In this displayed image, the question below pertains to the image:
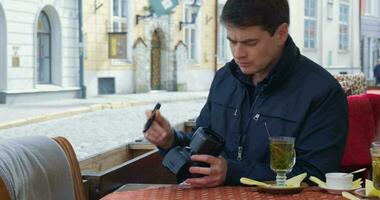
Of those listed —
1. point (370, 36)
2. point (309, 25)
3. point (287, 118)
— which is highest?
point (309, 25)

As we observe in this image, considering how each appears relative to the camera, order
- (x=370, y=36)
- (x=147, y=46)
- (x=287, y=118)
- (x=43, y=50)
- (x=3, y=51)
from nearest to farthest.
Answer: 1. (x=287, y=118)
2. (x=3, y=51)
3. (x=43, y=50)
4. (x=147, y=46)
5. (x=370, y=36)

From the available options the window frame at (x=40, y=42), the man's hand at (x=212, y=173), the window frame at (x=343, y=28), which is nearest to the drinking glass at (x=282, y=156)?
the man's hand at (x=212, y=173)

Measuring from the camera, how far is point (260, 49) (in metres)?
2.26

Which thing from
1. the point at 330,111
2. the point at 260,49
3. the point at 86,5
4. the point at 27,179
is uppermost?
the point at 86,5

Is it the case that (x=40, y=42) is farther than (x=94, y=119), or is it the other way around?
(x=40, y=42)

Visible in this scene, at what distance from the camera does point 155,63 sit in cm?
2328

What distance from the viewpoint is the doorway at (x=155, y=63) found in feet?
75.7

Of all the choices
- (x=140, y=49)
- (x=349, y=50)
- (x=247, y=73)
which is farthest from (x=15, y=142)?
(x=349, y=50)

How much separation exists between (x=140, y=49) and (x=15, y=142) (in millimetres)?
19088

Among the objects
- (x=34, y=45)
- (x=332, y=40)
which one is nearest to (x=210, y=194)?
(x=34, y=45)

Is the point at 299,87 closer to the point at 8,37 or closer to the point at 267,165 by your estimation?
the point at 267,165

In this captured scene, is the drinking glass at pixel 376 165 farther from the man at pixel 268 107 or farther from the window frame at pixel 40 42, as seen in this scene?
the window frame at pixel 40 42

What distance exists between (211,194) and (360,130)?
78.4 inches

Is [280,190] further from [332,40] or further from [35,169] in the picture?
[332,40]
